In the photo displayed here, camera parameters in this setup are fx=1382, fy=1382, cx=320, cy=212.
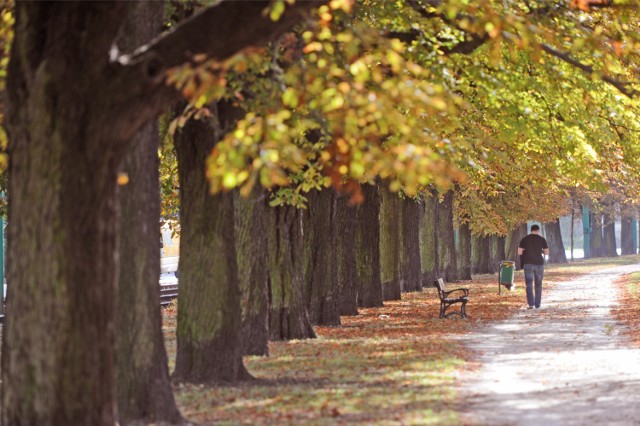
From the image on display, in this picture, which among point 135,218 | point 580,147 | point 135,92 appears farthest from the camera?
point 580,147

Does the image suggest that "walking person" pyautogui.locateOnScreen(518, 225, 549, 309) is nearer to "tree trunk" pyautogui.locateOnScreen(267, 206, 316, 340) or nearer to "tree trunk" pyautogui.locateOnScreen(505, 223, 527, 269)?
"tree trunk" pyautogui.locateOnScreen(267, 206, 316, 340)

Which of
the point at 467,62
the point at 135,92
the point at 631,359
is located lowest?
the point at 631,359

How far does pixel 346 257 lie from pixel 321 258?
313 cm

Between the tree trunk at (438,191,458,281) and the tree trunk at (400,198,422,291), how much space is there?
389 inches

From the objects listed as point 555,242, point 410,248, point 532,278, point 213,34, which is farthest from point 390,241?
point 555,242

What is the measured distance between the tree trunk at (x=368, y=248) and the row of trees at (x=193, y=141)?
10883 millimetres

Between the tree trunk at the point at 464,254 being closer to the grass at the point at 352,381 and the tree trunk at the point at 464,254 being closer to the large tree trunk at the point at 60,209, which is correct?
the grass at the point at 352,381

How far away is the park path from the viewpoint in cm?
1332

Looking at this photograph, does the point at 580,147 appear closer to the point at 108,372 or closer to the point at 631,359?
the point at 631,359

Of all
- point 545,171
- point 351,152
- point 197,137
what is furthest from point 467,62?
point 545,171

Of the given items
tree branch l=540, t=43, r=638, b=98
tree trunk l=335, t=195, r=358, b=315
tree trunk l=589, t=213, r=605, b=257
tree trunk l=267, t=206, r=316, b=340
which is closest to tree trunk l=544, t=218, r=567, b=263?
tree trunk l=589, t=213, r=605, b=257

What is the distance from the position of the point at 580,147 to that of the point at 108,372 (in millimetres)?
14798

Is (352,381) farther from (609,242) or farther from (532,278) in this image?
(609,242)

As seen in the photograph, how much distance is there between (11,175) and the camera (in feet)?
34.1
